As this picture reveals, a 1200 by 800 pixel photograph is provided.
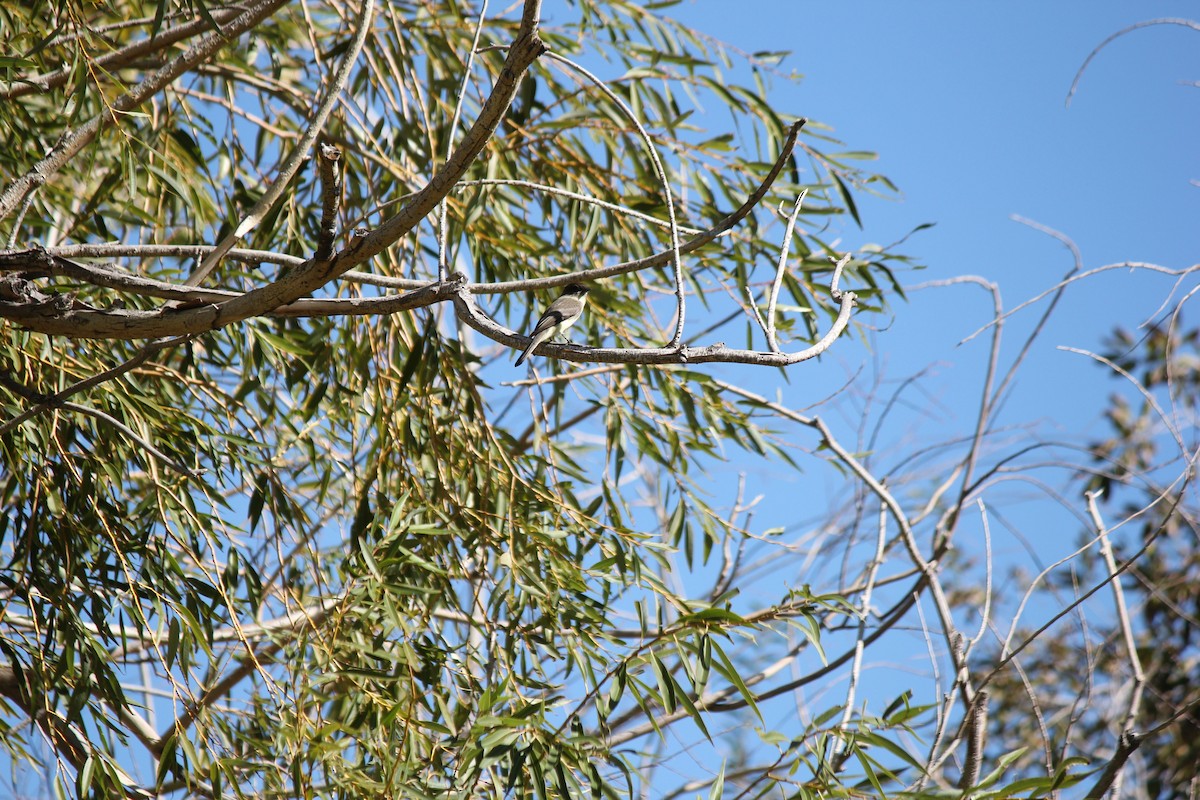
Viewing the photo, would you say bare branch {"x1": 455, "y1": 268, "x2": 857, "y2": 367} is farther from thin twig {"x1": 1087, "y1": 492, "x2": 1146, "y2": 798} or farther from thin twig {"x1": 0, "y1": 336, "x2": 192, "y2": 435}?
thin twig {"x1": 1087, "y1": 492, "x2": 1146, "y2": 798}

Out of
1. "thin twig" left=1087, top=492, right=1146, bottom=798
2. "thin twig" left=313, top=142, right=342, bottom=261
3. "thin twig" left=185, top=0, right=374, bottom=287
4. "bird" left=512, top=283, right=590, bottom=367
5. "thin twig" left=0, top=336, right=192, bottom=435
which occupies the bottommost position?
"thin twig" left=1087, top=492, right=1146, bottom=798

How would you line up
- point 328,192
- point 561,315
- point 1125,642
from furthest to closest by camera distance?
1. point 1125,642
2. point 561,315
3. point 328,192

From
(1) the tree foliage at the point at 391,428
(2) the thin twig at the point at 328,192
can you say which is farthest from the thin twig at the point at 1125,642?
(2) the thin twig at the point at 328,192

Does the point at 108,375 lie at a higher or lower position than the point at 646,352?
higher

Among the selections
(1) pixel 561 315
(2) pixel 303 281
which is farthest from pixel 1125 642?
(2) pixel 303 281

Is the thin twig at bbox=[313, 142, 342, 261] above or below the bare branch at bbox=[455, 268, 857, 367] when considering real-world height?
above

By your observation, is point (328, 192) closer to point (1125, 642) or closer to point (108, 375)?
point (108, 375)

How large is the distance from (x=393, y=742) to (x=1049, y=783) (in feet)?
4.75

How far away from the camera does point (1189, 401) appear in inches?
185

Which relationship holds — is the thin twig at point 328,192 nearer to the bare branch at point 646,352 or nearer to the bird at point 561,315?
the bare branch at point 646,352

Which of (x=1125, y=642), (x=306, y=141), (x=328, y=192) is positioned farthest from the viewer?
(x=1125, y=642)

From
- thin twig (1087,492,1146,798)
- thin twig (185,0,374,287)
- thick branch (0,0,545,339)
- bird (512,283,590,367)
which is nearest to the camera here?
thick branch (0,0,545,339)

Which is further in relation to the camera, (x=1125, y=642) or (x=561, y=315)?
(x=1125, y=642)

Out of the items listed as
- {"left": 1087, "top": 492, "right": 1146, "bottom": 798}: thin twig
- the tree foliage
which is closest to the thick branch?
the tree foliage
